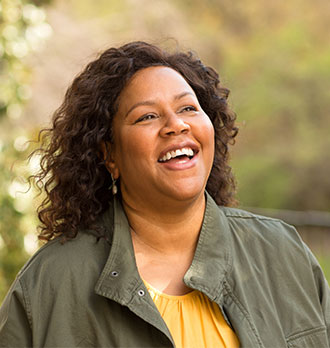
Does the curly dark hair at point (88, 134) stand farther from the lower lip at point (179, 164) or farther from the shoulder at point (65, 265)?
the lower lip at point (179, 164)

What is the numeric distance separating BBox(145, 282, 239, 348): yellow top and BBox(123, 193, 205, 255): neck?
7.9 inches

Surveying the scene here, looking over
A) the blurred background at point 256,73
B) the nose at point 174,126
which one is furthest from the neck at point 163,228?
the blurred background at point 256,73

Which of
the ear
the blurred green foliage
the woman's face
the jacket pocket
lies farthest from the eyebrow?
the blurred green foliage

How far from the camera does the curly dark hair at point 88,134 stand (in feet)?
8.77

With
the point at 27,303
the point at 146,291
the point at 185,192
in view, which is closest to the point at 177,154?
the point at 185,192

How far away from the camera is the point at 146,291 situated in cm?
238

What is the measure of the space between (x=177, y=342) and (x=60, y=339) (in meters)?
0.41

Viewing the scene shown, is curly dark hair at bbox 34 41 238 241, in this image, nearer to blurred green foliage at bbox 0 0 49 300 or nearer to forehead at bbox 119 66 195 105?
forehead at bbox 119 66 195 105

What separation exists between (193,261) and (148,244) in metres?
0.19

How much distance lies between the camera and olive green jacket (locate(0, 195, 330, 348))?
2340mm

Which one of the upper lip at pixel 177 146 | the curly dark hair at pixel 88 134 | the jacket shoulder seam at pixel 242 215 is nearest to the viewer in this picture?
the upper lip at pixel 177 146

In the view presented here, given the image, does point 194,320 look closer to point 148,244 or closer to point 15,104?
point 148,244

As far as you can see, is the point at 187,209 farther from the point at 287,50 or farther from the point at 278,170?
the point at 287,50

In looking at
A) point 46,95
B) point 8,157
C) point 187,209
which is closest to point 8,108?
point 8,157
